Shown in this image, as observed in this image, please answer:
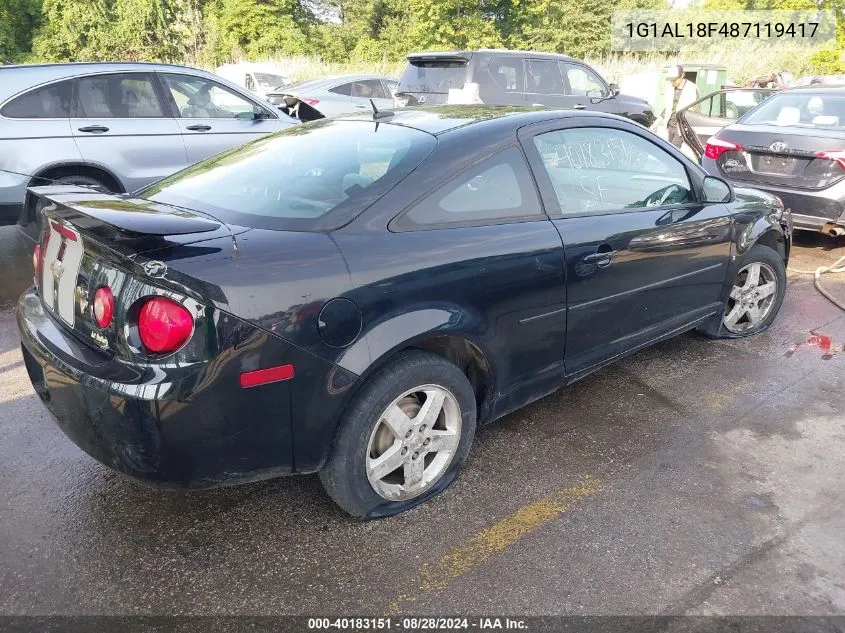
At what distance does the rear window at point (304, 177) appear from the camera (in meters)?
2.46

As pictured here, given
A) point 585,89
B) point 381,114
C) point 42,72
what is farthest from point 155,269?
point 585,89

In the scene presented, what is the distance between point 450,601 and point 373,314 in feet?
3.22

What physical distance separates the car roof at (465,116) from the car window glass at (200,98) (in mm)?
3747

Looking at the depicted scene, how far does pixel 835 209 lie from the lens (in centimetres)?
602

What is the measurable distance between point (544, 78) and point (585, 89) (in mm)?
956

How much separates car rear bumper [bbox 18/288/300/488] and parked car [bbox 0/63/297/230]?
12.8ft

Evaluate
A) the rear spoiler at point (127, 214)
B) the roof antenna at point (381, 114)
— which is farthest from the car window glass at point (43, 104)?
the roof antenna at point (381, 114)

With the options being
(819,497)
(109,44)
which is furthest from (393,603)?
(109,44)

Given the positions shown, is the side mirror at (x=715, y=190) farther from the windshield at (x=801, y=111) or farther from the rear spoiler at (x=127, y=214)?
the windshield at (x=801, y=111)

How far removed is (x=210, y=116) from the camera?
21.8 ft

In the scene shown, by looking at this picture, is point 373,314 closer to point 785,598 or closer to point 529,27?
point 785,598

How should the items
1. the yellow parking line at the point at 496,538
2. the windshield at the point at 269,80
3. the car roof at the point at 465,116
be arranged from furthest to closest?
the windshield at the point at 269,80, the car roof at the point at 465,116, the yellow parking line at the point at 496,538

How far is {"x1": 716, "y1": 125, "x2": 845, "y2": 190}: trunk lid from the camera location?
6082 millimetres

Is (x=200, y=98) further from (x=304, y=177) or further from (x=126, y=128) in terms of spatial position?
(x=304, y=177)
